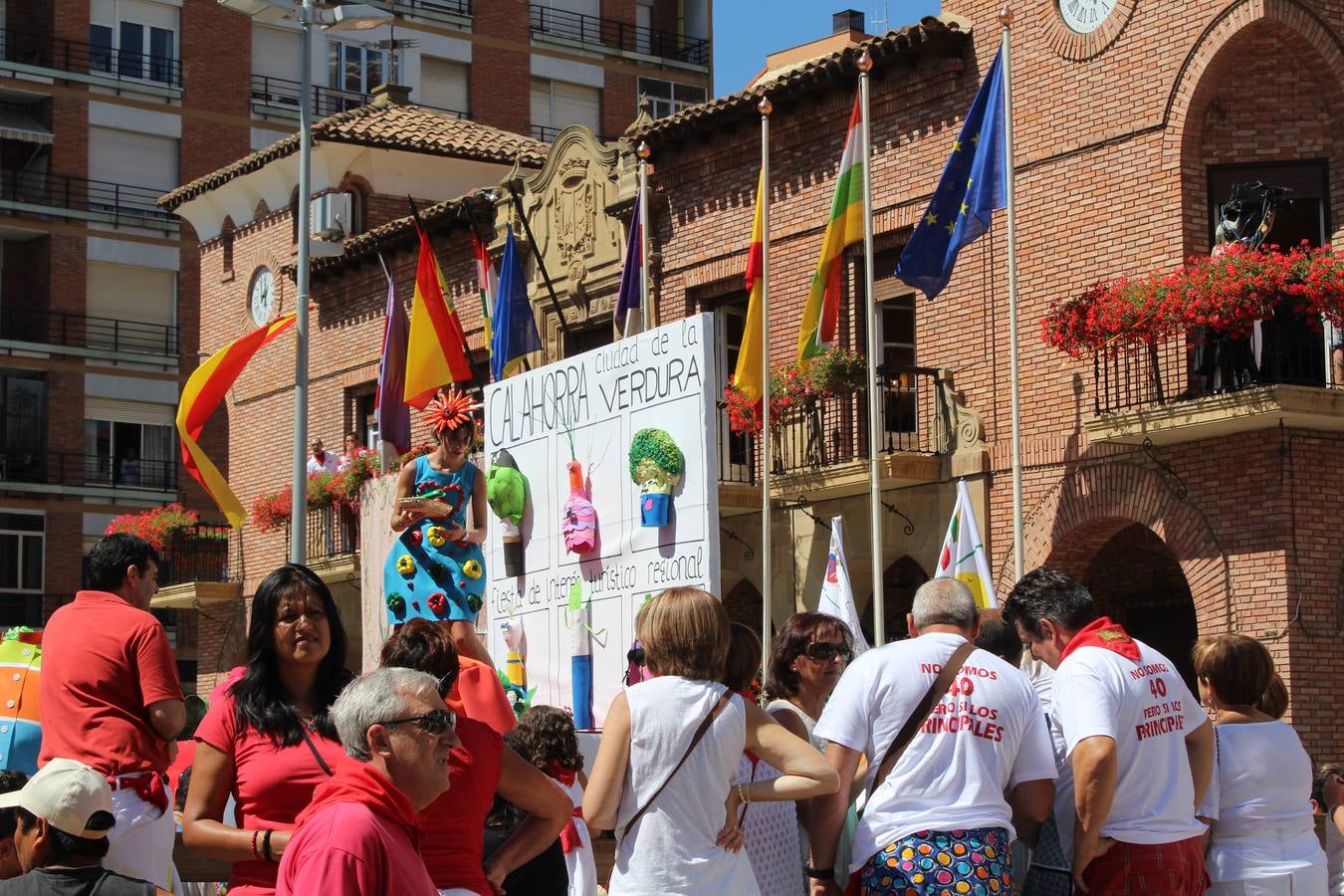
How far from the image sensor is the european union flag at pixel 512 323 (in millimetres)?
20859

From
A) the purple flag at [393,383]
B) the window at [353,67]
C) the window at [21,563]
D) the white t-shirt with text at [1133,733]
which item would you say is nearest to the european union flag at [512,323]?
the purple flag at [393,383]

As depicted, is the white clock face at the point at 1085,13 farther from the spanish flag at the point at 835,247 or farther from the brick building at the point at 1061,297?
the spanish flag at the point at 835,247

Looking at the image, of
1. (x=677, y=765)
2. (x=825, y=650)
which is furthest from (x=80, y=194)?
(x=677, y=765)

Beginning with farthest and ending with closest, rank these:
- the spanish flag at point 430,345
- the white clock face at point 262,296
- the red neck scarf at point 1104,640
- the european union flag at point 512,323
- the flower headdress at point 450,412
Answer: the white clock face at point 262,296 → the spanish flag at point 430,345 → the european union flag at point 512,323 → the flower headdress at point 450,412 → the red neck scarf at point 1104,640

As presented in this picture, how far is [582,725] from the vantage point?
45.8ft

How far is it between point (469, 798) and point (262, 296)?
2743cm

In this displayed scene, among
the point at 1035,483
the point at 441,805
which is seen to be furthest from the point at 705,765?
the point at 1035,483

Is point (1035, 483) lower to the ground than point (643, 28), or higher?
lower

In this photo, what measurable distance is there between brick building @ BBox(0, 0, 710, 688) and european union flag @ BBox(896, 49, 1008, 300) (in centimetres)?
2523

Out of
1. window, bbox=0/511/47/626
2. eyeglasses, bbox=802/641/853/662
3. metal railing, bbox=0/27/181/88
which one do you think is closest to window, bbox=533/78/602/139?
metal railing, bbox=0/27/181/88

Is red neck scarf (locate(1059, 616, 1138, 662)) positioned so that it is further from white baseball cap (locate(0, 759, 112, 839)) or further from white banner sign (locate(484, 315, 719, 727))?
white banner sign (locate(484, 315, 719, 727))

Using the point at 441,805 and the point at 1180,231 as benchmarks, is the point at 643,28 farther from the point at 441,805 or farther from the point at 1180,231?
the point at 441,805

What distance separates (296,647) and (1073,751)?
8.37ft

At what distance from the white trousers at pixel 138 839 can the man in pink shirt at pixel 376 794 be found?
2121 millimetres
